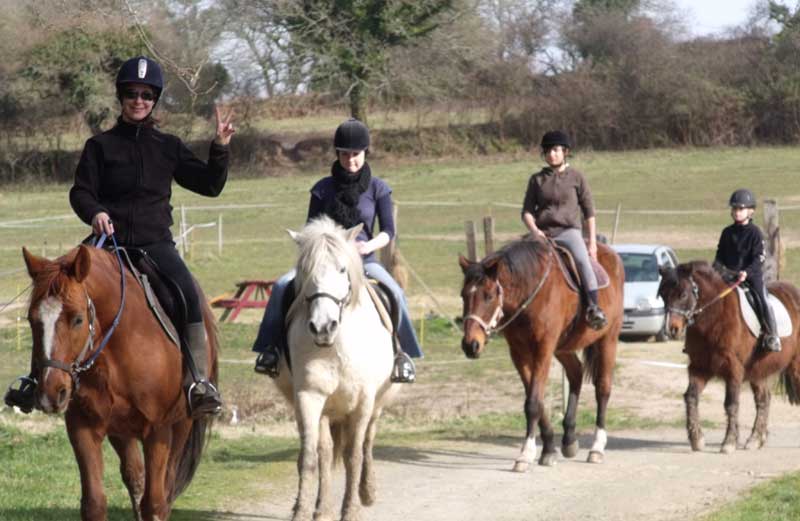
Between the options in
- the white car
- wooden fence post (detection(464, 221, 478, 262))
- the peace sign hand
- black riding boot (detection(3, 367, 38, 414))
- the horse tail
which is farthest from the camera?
the white car

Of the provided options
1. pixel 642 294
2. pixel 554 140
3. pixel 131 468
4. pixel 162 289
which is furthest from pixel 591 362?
pixel 642 294

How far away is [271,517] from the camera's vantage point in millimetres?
9062

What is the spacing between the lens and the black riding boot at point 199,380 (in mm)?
7391

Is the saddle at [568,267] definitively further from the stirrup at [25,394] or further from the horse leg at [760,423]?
the stirrup at [25,394]

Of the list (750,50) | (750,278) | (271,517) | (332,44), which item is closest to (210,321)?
(271,517)

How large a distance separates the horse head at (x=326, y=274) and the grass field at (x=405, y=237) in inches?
80.3

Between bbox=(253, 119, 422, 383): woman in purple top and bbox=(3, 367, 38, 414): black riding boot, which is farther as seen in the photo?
bbox=(253, 119, 422, 383): woman in purple top

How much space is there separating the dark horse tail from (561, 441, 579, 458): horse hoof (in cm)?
457

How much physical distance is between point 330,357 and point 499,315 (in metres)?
3.23

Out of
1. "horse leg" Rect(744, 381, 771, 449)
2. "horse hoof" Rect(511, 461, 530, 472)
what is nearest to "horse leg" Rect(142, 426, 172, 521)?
"horse hoof" Rect(511, 461, 530, 472)

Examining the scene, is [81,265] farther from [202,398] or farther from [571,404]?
[571,404]

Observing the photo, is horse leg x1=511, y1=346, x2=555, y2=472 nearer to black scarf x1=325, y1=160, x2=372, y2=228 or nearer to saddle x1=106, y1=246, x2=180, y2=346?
black scarf x1=325, y1=160, x2=372, y2=228

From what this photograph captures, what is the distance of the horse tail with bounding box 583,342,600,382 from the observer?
1291 centimetres

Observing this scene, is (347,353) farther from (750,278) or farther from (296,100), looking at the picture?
(296,100)
